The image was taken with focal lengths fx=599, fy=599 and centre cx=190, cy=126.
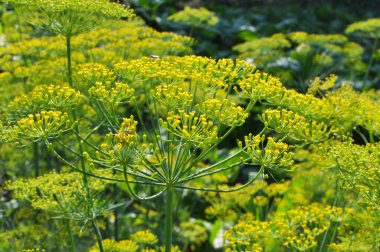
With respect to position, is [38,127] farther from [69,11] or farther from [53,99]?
[69,11]

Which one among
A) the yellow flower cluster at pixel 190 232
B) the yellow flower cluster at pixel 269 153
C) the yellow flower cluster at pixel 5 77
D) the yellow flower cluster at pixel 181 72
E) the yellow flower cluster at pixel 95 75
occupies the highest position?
the yellow flower cluster at pixel 181 72

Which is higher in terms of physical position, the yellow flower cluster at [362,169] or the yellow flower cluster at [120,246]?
the yellow flower cluster at [362,169]

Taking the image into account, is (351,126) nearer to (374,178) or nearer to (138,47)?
(374,178)

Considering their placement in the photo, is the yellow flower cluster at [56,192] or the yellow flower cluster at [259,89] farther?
the yellow flower cluster at [56,192]

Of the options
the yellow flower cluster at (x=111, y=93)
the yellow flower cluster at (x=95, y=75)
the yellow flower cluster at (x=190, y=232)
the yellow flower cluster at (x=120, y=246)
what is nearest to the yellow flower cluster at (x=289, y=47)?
the yellow flower cluster at (x=190, y=232)

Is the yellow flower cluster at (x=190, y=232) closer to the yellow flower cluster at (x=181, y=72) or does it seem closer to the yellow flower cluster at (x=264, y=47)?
the yellow flower cluster at (x=264, y=47)

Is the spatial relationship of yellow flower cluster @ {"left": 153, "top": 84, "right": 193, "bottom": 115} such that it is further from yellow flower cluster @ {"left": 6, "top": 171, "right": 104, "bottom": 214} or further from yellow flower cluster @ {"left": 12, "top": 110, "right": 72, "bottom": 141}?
yellow flower cluster @ {"left": 6, "top": 171, "right": 104, "bottom": 214}

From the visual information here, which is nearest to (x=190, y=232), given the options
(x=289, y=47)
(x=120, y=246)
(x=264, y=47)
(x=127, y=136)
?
(x=120, y=246)

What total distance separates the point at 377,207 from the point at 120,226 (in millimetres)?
3924

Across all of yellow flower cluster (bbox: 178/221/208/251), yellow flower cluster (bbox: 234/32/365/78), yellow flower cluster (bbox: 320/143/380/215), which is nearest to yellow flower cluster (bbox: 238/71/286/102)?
yellow flower cluster (bbox: 320/143/380/215)

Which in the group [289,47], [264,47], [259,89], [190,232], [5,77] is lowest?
[190,232]

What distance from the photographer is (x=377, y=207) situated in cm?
363

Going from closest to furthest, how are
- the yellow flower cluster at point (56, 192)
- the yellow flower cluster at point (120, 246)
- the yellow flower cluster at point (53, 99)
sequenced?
the yellow flower cluster at point (53, 99)
the yellow flower cluster at point (56, 192)
the yellow flower cluster at point (120, 246)

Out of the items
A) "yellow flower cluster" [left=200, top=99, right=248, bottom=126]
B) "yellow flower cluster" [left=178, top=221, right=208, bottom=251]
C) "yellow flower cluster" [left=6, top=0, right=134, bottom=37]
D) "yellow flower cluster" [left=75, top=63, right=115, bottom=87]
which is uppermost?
"yellow flower cluster" [left=6, top=0, right=134, bottom=37]
